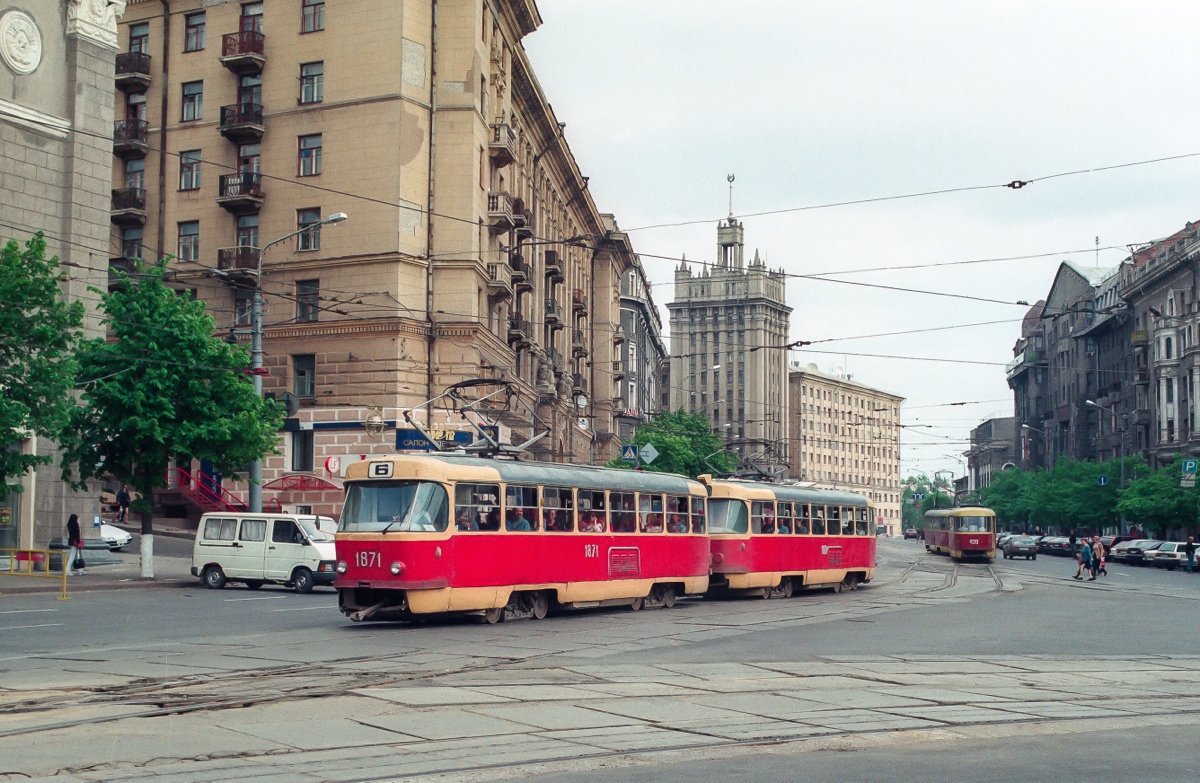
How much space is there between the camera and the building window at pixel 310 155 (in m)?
41.9

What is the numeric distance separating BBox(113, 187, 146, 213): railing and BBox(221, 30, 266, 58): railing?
5916 millimetres

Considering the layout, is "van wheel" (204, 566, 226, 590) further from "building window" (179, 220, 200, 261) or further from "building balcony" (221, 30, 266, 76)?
"building balcony" (221, 30, 266, 76)

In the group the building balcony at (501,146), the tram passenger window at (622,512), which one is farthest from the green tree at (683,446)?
the tram passenger window at (622,512)

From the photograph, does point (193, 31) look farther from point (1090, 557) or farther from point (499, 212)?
point (1090, 557)

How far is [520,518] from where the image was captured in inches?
782

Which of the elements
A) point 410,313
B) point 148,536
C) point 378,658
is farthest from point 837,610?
point 410,313

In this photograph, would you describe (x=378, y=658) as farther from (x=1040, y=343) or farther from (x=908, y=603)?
(x=1040, y=343)

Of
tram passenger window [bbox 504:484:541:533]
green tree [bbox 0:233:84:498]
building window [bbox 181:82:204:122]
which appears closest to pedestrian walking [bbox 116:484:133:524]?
building window [bbox 181:82:204:122]

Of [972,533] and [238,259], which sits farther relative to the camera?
[972,533]

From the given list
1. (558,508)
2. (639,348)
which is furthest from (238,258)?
(639,348)

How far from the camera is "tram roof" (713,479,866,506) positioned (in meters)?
28.7

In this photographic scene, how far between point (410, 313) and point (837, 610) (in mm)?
20132

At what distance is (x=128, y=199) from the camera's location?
4453 centimetres

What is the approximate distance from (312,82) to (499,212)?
7.57 metres
